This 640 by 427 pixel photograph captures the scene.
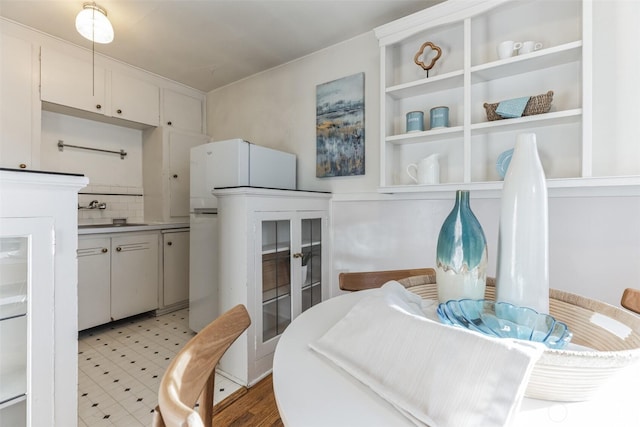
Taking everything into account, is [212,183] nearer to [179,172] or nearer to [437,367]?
[179,172]

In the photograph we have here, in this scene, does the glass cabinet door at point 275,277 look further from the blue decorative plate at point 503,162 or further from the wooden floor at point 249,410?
the blue decorative plate at point 503,162

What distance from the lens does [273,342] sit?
2.01 meters

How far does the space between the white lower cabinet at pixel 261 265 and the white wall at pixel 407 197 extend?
0.42m

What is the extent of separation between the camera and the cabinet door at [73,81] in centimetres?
239

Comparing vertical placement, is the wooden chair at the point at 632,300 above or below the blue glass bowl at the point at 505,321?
below

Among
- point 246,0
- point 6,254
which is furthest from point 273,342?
point 246,0

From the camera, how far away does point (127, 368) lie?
6.63 ft

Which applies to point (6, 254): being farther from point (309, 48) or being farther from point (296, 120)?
point (309, 48)

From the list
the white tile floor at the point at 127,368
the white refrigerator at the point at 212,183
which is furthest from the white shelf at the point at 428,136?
the white tile floor at the point at 127,368

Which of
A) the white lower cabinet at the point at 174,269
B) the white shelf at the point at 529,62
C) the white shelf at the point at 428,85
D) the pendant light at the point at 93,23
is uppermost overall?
the pendant light at the point at 93,23

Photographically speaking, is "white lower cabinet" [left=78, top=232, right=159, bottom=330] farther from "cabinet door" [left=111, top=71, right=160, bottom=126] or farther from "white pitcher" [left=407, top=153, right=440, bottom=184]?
"white pitcher" [left=407, top=153, right=440, bottom=184]

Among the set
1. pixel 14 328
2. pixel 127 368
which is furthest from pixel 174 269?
pixel 14 328

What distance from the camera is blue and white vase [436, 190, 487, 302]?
0.78 meters

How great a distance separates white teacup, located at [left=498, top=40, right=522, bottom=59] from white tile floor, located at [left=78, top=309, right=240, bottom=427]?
8.18ft
